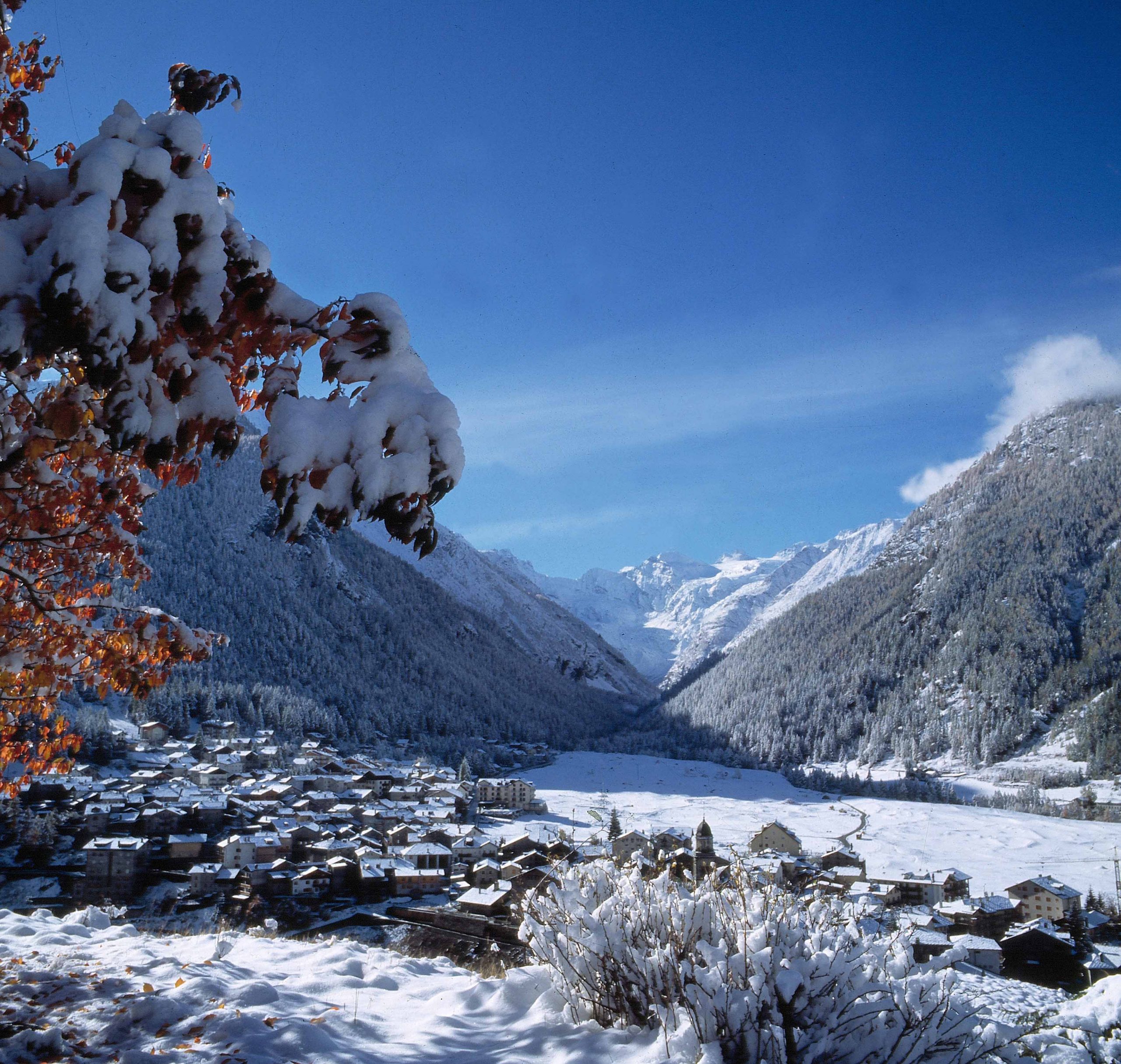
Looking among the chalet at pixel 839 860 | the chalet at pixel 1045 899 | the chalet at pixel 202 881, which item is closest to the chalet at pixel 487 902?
the chalet at pixel 202 881

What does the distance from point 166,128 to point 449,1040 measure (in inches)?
203

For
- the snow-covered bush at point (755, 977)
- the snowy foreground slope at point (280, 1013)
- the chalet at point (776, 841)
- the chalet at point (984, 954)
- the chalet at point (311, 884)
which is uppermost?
the snow-covered bush at point (755, 977)

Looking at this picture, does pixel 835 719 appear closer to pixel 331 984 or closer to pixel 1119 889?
pixel 1119 889

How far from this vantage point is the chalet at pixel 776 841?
42656mm

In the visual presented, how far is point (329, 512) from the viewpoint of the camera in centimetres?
282

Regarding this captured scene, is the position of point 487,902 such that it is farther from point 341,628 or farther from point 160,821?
point 341,628

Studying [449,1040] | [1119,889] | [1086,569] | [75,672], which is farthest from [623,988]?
[1086,569]

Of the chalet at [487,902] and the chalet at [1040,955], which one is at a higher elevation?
the chalet at [487,902]

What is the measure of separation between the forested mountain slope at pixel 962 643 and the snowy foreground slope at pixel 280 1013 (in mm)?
117312

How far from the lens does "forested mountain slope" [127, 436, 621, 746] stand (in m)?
110

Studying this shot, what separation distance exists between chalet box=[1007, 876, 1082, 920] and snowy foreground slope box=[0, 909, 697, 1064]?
34.1 m

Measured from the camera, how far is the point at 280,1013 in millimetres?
5094

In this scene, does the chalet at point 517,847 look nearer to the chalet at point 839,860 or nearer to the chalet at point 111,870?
the chalet at point 111,870

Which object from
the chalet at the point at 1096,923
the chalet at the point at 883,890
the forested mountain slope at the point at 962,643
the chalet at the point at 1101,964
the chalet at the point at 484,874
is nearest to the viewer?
the chalet at the point at 1101,964
